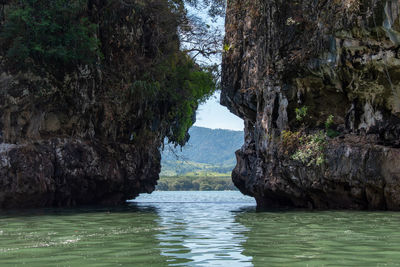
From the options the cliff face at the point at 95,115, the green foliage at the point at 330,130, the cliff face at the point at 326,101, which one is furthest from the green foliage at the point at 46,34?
the green foliage at the point at 330,130

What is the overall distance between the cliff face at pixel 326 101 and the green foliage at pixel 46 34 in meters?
7.54

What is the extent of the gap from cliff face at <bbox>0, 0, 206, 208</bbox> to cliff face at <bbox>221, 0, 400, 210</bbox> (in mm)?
5848

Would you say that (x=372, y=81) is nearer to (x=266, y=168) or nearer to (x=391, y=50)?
(x=391, y=50)

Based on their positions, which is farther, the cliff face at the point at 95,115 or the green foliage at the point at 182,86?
the green foliage at the point at 182,86

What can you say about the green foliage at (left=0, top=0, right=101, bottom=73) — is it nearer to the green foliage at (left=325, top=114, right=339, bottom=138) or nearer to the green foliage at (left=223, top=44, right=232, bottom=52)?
the green foliage at (left=223, top=44, right=232, bottom=52)

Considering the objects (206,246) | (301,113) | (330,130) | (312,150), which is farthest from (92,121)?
(206,246)

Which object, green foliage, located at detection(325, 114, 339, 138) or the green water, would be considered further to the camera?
green foliage, located at detection(325, 114, 339, 138)

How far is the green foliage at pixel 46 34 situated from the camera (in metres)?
19.8

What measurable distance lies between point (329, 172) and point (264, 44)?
6800 mm

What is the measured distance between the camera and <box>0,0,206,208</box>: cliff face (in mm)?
20328

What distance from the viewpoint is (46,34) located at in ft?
67.1

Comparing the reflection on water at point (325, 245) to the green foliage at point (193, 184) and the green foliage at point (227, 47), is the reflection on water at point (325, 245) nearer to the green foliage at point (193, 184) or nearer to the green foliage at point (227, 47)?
the green foliage at point (227, 47)

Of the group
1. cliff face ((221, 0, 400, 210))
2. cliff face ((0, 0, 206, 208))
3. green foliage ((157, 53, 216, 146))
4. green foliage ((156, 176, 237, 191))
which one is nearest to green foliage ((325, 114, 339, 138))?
cliff face ((221, 0, 400, 210))

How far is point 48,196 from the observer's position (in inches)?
846
